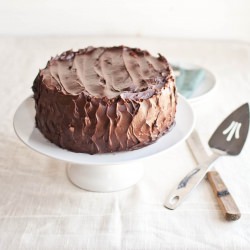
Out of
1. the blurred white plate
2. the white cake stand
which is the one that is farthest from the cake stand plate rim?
the blurred white plate

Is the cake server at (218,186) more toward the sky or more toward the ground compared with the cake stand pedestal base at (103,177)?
more toward the sky

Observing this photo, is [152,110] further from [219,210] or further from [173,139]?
[219,210]

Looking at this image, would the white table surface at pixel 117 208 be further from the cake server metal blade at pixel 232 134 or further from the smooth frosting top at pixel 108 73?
the smooth frosting top at pixel 108 73

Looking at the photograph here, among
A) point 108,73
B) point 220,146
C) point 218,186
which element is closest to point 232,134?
point 220,146

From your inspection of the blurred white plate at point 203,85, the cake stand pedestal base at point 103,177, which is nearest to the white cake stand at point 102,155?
the cake stand pedestal base at point 103,177

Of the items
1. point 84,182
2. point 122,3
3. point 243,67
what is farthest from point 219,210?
point 122,3

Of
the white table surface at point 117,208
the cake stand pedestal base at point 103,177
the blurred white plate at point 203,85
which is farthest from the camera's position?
the blurred white plate at point 203,85
